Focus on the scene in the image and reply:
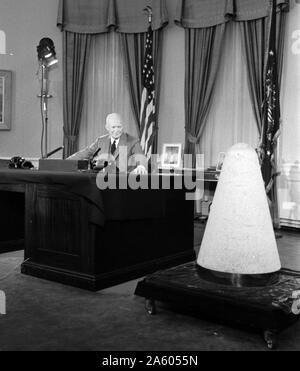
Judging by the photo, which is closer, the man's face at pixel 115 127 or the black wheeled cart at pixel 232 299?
the black wheeled cart at pixel 232 299

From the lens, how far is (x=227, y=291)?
2.74m

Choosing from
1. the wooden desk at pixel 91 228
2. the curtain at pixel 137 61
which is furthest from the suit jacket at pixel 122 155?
the curtain at pixel 137 61

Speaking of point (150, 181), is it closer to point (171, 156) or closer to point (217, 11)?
point (171, 156)

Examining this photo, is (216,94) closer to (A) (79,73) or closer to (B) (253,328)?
(A) (79,73)

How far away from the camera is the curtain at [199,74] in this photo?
7281 mm

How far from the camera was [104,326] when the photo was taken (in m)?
2.83

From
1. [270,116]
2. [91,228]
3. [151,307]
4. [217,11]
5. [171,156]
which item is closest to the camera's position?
[151,307]

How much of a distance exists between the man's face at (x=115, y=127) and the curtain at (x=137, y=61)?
3003 millimetres

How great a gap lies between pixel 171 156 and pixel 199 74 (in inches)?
55.2

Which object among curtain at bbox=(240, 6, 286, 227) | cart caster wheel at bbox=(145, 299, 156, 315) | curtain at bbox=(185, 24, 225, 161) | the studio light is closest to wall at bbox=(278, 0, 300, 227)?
curtain at bbox=(240, 6, 286, 227)

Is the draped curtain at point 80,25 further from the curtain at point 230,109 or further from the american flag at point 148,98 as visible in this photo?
the curtain at point 230,109

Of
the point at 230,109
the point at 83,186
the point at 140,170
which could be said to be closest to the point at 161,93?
the point at 230,109

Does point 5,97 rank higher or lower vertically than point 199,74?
lower

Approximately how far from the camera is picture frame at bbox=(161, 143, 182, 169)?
750cm
